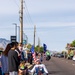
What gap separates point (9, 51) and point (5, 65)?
1.07 m

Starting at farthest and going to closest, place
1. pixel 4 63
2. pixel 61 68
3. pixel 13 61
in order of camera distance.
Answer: pixel 61 68, pixel 4 63, pixel 13 61

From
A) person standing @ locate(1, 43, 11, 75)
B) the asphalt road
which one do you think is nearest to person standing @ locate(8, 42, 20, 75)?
person standing @ locate(1, 43, 11, 75)

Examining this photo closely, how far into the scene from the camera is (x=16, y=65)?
45.8 feet

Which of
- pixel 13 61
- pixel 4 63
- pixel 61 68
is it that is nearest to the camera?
pixel 13 61

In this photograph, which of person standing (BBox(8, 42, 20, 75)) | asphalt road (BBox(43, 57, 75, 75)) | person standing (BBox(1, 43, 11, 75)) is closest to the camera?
person standing (BBox(8, 42, 20, 75))

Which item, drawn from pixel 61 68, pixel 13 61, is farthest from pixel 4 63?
pixel 61 68

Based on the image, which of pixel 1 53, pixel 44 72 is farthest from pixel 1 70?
pixel 44 72

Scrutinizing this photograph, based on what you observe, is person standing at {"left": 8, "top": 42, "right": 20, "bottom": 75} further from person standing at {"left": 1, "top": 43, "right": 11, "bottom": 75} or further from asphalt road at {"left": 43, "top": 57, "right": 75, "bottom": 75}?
asphalt road at {"left": 43, "top": 57, "right": 75, "bottom": 75}

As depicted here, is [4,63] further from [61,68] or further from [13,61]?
[61,68]

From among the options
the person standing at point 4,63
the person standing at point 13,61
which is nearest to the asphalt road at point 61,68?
the person standing at point 4,63

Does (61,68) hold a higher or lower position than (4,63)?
lower

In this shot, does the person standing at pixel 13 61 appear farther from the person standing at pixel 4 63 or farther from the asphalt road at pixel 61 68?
→ the asphalt road at pixel 61 68

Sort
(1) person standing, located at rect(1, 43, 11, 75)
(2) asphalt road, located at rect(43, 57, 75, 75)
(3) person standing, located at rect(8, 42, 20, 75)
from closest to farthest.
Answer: (3) person standing, located at rect(8, 42, 20, 75)
(1) person standing, located at rect(1, 43, 11, 75)
(2) asphalt road, located at rect(43, 57, 75, 75)

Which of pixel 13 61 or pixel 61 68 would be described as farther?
pixel 61 68
